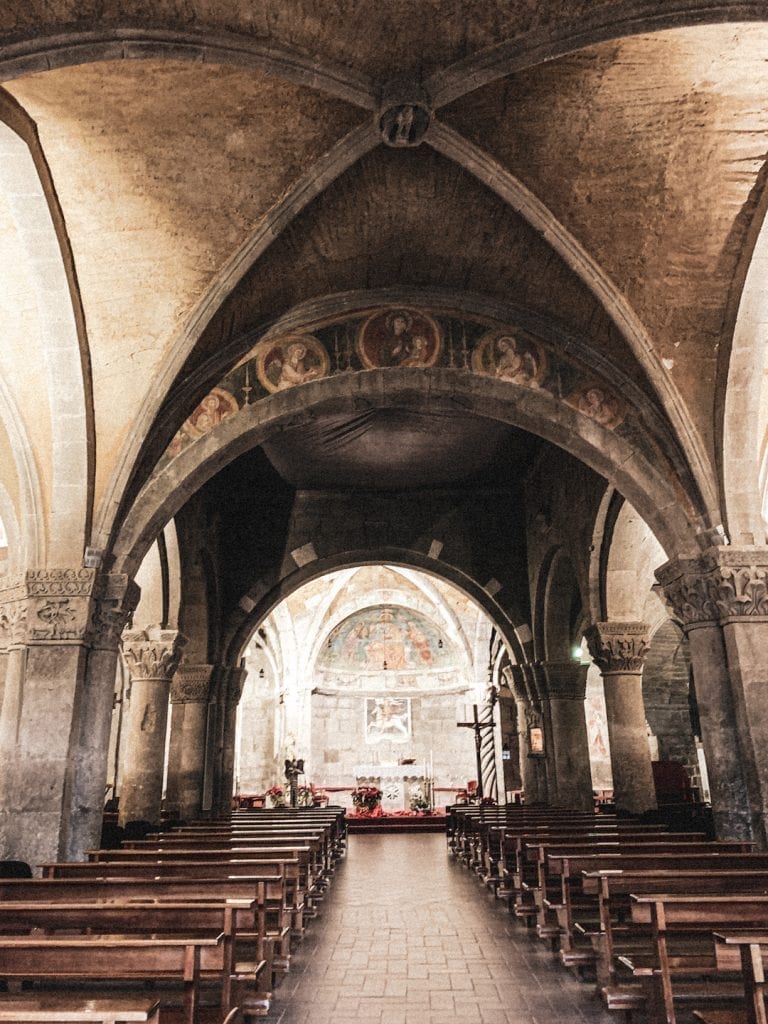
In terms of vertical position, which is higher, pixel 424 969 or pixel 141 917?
pixel 141 917

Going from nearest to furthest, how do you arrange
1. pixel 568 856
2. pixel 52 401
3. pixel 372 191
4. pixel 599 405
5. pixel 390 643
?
pixel 568 856 < pixel 372 191 < pixel 52 401 < pixel 599 405 < pixel 390 643

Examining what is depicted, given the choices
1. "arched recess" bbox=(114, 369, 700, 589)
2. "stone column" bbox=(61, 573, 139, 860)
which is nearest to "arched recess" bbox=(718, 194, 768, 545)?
"arched recess" bbox=(114, 369, 700, 589)

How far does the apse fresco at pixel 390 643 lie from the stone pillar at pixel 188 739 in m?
12.7

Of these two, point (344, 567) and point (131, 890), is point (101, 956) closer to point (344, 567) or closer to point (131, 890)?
point (131, 890)

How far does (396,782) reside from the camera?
2592cm

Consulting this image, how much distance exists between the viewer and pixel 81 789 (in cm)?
834

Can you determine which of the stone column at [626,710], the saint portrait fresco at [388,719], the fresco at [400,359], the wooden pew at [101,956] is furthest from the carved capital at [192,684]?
the saint portrait fresco at [388,719]

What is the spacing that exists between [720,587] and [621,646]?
4495 millimetres

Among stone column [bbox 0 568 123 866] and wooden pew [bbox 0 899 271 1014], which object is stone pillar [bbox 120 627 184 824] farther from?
wooden pew [bbox 0 899 271 1014]

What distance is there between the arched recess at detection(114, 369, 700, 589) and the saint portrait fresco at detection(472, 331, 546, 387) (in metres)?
0.14

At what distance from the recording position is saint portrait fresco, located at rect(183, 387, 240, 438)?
33.2 ft

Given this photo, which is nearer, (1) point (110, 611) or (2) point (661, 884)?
(2) point (661, 884)

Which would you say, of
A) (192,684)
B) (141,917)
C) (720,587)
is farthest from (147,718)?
(141,917)

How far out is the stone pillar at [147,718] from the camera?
12.7 m
